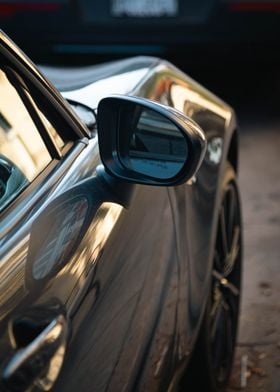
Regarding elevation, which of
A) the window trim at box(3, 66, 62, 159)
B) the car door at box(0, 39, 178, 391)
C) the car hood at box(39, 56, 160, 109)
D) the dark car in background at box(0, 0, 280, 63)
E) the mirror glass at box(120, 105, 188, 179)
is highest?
the dark car in background at box(0, 0, 280, 63)

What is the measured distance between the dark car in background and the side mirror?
4207 millimetres

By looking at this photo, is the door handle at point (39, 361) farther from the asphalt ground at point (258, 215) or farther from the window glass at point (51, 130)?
the asphalt ground at point (258, 215)

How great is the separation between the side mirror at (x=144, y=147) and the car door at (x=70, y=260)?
6 centimetres

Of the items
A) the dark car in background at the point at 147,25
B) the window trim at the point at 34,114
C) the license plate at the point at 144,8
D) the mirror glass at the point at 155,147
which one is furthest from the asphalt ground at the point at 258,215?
the window trim at the point at 34,114

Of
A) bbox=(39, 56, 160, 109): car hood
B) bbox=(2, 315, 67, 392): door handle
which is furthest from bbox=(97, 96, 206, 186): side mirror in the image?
bbox=(2, 315, 67, 392): door handle

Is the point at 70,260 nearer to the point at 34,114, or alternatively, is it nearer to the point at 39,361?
the point at 39,361

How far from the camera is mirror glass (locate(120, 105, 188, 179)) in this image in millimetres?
2180

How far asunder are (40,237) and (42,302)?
7.4 inches

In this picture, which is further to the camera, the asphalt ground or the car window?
the asphalt ground

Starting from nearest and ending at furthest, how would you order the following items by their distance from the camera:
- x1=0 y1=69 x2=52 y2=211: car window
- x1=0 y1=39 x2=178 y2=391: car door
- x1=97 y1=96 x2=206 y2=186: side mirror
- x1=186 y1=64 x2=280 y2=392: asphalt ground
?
x1=0 y1=39 x2=178 y2=391: car door → x1=0 y1=69 x2=52 y2=211: car window → x1=97 y1=96 x2=206 y2=186: side mirror → x1=186 y1=64 x2=280 y2=392: asphalt ground

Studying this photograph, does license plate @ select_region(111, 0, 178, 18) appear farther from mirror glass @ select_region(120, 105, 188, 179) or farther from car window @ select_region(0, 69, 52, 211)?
car window @ select_region(0, 69, 52, 211)

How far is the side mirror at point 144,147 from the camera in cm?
215

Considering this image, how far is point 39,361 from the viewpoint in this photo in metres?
1.52

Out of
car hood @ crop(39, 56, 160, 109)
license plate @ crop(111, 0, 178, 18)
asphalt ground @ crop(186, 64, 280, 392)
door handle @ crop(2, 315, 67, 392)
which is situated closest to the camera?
door handle @ crop(2, 315, 67, 392)
